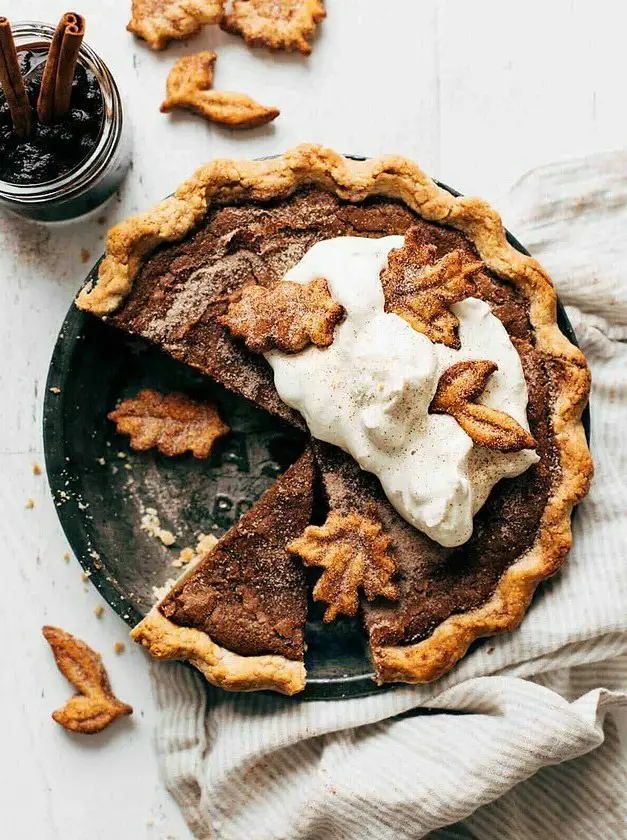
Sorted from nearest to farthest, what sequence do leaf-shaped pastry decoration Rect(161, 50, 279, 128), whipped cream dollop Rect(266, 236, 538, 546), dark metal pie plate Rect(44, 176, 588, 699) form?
whipped cream dollop Rect(266, 236, 538, 546) → dark metal pie plate Rect(44, 176, 588, 699) → leaf-shaped pastry decoration Rect(161, 50, 279, 128)

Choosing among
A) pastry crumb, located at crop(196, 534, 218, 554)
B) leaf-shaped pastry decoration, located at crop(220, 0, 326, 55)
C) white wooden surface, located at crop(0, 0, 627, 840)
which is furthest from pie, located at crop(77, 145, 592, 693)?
leaf-shaped pastry decoration, located at crop(220, 0, 326, 55)

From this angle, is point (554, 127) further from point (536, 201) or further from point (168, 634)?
point (168, 634)

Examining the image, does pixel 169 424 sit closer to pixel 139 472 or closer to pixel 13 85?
pixel 139 472

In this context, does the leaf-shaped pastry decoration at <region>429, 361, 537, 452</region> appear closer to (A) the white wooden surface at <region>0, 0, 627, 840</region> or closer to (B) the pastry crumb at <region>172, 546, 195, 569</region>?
(A) the white wooden surface at <region>0, 0, 627, 840</region>

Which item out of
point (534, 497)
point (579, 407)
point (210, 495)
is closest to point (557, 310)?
point (579, 407)

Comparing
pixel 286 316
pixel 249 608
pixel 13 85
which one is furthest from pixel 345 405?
pixel 13 85

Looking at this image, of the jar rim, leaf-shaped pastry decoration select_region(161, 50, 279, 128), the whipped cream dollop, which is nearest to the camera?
the whipped cream dollop
